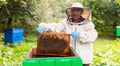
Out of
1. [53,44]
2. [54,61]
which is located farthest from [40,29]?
[54,61]

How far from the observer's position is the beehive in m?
3.76

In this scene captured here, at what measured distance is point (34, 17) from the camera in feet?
49.9

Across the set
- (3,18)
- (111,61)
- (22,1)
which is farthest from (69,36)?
(3,18)

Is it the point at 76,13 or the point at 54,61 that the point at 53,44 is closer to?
the point at 76,13

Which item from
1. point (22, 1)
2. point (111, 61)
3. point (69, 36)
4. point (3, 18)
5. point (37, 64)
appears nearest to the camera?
point (37, 64)

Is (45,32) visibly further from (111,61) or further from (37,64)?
(111,61)

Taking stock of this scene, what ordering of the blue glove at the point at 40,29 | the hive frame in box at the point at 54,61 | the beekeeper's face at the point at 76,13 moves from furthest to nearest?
the beekeeper's face at the point at 76,13 < the blue glove at the point at 40,29 < the hive frame in box at the point at 54,61

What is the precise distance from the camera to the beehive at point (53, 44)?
376 cm

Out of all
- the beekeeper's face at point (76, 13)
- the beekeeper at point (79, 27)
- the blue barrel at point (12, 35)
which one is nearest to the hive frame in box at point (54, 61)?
the beekeeper at point (79, 27)

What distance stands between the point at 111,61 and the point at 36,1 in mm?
9032

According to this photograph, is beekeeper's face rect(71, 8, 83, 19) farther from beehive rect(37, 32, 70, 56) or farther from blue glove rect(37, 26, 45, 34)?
blue glove rect(37, 26, 45, 34)

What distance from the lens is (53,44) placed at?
3.83 meters

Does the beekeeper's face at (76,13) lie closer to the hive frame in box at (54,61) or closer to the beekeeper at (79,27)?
the beekeeper at (79,27)

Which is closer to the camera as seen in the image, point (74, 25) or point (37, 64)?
point (37, 64)
